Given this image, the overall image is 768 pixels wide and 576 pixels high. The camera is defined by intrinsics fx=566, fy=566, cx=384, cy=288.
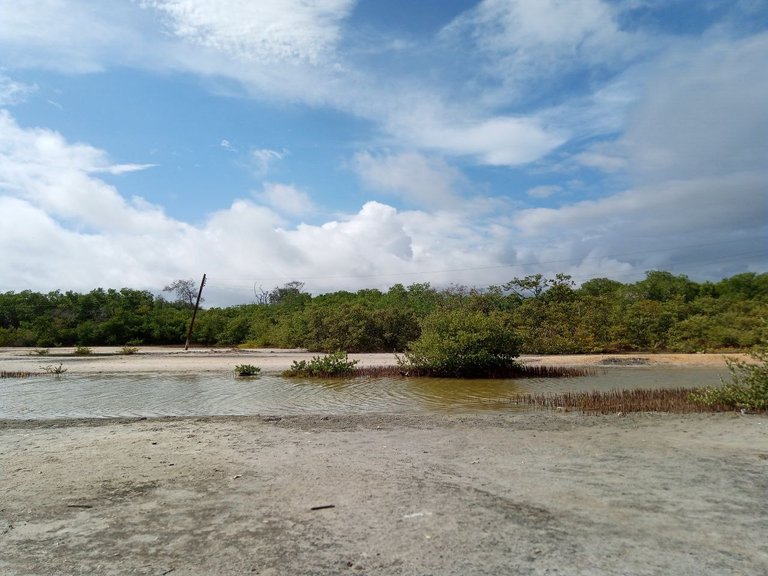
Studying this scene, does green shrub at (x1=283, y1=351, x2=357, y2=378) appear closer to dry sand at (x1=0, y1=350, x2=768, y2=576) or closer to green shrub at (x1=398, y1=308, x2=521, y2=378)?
green shrub at (x1=398, y1=308, x2=521, y2=378)

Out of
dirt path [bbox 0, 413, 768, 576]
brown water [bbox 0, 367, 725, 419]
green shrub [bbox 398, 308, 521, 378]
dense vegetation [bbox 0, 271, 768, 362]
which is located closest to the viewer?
dirt path [bbox 0, 413, 768, 576]

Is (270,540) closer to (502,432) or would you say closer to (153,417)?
(502,432)

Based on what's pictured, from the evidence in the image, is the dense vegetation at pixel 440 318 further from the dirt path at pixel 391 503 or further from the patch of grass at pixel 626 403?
the dirt path at pixel 391 503

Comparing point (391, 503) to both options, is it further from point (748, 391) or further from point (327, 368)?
point (327, 368)

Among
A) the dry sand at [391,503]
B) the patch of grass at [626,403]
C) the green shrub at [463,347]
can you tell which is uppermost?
the green shrub at [463,347]

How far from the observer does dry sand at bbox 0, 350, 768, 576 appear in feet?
15.3

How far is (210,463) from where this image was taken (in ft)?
27.4

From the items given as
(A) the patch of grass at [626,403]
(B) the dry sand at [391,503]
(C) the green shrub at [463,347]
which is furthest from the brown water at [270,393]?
(B) the dry sand at [391,503]

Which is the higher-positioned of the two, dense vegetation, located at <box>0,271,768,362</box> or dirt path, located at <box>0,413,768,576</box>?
dense vegetation, located at <box>0,271,768,362</box>

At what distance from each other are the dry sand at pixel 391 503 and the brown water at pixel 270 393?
5.07 meters

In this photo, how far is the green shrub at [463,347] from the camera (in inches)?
985

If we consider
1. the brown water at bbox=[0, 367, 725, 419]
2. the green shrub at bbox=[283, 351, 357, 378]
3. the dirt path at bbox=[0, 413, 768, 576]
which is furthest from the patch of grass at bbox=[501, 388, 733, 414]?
the green shrub at bbox=[283, 351, 357, 378]

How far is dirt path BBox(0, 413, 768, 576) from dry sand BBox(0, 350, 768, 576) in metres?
0.02

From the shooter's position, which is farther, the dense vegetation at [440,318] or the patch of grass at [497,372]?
the dense vegetation at [440,318]
